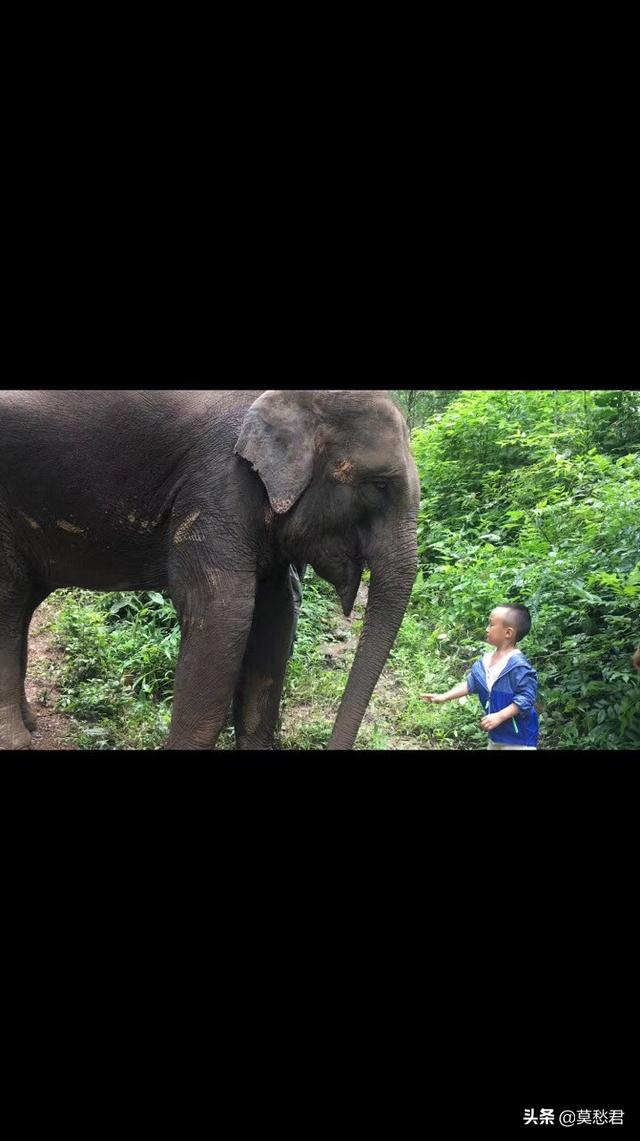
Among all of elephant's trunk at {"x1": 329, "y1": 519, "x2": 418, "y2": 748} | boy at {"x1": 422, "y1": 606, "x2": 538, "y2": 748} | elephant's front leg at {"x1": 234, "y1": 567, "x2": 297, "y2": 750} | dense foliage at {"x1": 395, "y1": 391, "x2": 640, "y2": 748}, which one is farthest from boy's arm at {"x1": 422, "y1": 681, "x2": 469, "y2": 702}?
elephant's front leg at {"x1": 234, "y1": 567, "x2": 297, "y2": 750}

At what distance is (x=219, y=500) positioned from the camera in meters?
4.77

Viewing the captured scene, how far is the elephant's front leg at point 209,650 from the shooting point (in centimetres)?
475

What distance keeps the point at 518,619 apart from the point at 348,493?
0.97 m

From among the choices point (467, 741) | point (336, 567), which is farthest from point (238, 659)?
point (467, 741)

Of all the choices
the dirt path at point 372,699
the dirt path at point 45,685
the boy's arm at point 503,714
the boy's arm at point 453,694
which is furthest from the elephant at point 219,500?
the dirt path at point 45,685

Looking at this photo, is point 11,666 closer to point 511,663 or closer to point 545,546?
point 511,663

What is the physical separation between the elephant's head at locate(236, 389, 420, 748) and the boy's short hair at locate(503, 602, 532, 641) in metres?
0.48

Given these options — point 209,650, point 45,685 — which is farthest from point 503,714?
point 45,685

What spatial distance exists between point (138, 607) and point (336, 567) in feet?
6.82

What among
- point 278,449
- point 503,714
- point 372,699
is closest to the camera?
point 278,449

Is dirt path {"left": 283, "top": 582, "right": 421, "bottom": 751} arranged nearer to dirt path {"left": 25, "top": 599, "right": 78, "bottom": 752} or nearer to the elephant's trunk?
the elephant's trunk

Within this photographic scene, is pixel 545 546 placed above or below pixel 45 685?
above

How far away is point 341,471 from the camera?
15.6 ft

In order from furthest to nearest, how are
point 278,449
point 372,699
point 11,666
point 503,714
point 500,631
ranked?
point 372,699 < point 11,666 < point 500,631 < point 503,714 < point 278,449
